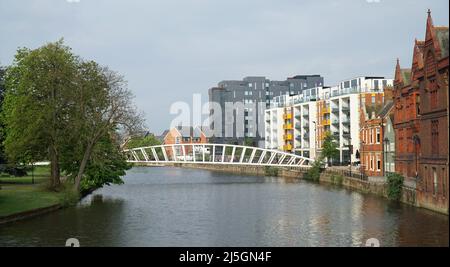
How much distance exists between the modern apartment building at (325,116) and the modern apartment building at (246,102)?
51.0 ft

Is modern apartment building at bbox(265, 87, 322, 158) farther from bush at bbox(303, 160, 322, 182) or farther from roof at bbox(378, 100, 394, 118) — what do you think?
roof at bbox(378, 100, 394, 118)

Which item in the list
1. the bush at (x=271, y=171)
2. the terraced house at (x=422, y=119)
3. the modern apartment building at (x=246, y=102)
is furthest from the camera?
the modern apartment building at (x=246, y=102)

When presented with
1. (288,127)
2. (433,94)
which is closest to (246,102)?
(288,127)

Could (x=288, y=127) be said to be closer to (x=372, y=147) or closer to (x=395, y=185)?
(x=372, y=147)

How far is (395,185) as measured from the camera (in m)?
42.0

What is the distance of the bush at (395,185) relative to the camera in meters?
41.6

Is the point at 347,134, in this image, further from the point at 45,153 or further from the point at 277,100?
the point at 45,153

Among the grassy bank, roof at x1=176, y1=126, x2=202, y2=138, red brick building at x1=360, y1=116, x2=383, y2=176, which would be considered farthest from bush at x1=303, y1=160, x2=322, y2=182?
roof at x1=176, y1=126, x2=202, y2=138

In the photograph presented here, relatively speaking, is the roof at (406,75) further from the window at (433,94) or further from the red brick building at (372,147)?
the window at (433,94)

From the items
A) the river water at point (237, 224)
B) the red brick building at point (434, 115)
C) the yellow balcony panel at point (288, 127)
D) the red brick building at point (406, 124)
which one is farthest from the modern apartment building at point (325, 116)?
the red brick building at point (434, 115)

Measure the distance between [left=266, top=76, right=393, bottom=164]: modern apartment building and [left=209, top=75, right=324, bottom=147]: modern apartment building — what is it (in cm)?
1555

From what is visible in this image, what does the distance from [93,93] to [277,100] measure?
81308 mm
